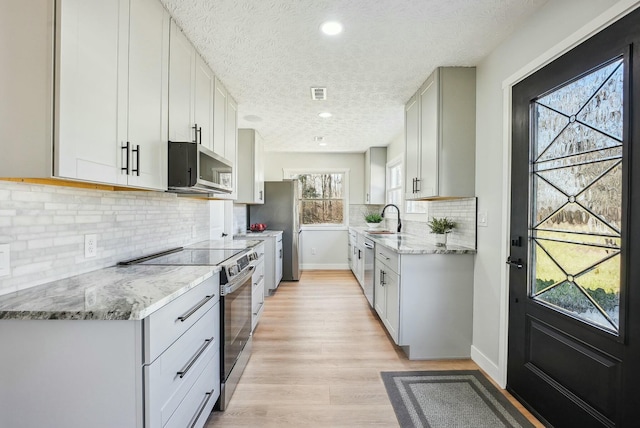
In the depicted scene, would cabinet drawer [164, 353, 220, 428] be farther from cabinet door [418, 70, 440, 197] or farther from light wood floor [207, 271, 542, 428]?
cabinet door [418, 70, 440, 197]

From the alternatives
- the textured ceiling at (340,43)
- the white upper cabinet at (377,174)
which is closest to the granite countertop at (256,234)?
the textured ceiling at (340,43)

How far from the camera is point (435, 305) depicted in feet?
8.53

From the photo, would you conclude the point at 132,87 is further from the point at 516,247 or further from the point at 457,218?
the point at 457,218

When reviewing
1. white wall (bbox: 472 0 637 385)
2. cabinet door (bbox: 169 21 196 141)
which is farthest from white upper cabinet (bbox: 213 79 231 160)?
white wall (bbox: 472 0 637 385)

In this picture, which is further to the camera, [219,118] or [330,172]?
[330,172]

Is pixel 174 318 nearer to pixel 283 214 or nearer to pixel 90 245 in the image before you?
pixel 90 245

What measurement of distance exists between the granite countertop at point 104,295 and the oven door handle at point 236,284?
254 mm

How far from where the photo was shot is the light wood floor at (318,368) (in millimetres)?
1867

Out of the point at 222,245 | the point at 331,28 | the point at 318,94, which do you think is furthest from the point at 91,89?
the point at 318,94

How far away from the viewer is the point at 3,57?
1087 mm

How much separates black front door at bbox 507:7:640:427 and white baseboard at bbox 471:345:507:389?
0.23ft

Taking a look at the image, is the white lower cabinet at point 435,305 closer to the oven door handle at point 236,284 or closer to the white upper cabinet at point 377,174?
the oven door handle at point 236,284

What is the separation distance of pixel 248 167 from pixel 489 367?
3546 millimetres

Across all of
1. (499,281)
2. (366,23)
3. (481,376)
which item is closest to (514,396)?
(481,376)
